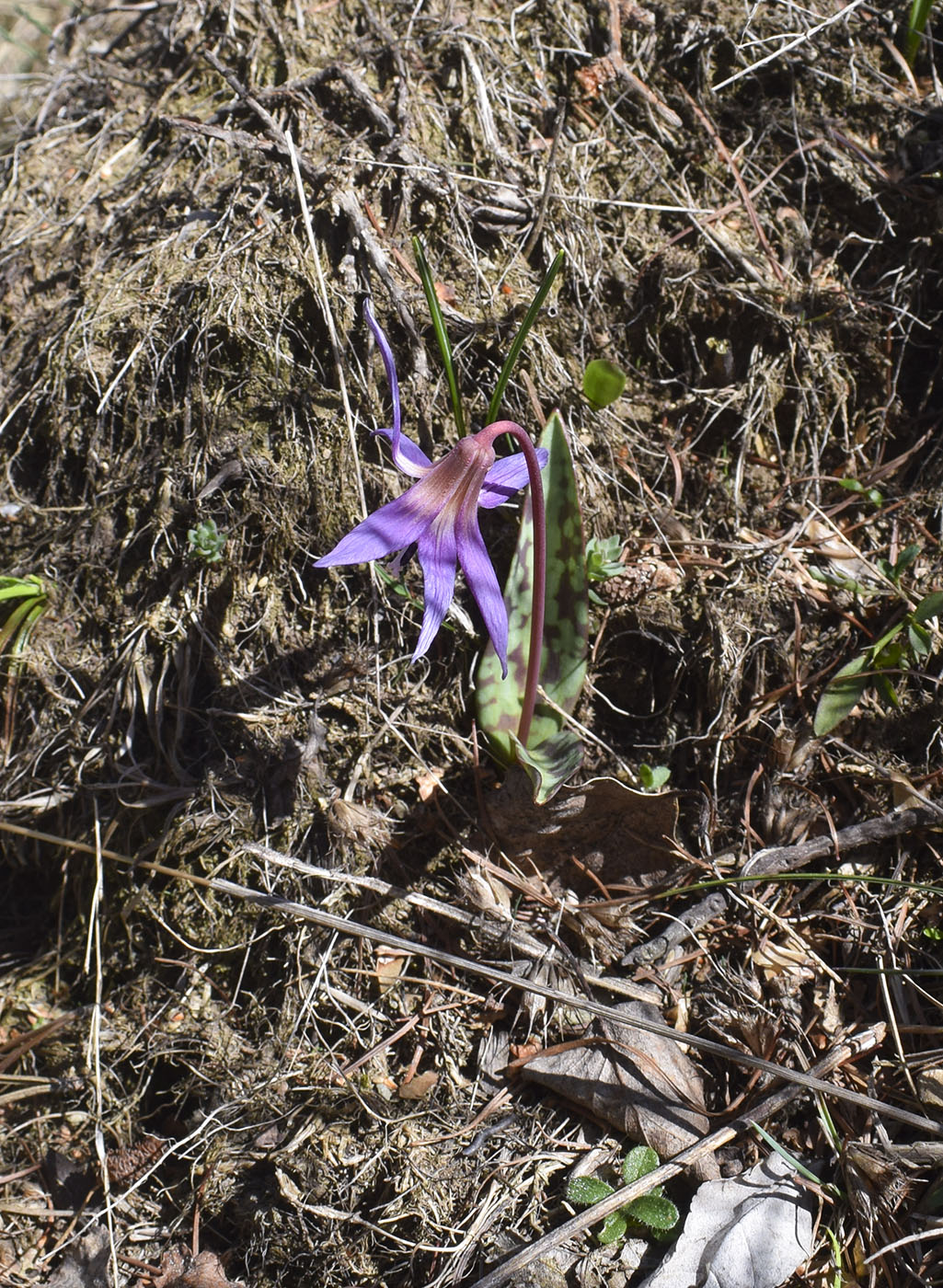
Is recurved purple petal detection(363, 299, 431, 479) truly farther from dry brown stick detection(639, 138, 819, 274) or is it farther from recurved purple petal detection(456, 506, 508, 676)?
dry brown stick detection(639, 138, 819, 274)

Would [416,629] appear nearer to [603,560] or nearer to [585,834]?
[603,560]

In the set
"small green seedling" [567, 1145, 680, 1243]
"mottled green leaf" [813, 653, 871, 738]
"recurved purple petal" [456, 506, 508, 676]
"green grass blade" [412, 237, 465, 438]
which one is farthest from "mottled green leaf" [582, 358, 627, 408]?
"small green seedling" [567, 1145, 680, 1243]

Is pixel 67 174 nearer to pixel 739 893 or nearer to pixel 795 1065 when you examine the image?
pixel 739 893

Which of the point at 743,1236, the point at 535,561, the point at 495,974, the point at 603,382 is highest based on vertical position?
the point at 603,382

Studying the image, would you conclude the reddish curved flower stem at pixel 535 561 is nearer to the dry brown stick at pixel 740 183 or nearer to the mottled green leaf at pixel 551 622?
the mottled green leaf at pixel 551 622

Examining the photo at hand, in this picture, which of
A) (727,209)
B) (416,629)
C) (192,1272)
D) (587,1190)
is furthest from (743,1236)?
(727,209)

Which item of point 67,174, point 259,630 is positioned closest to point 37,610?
point 259,630
